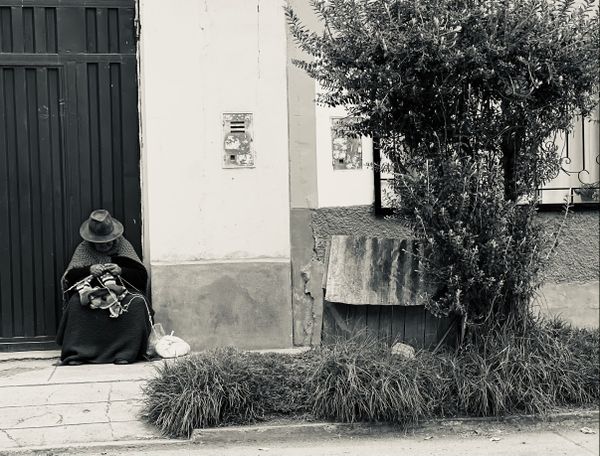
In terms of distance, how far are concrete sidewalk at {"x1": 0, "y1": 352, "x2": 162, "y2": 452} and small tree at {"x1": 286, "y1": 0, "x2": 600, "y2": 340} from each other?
233 centimetres

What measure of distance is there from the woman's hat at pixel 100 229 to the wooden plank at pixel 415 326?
112 inches

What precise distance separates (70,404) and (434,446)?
260 centimetres

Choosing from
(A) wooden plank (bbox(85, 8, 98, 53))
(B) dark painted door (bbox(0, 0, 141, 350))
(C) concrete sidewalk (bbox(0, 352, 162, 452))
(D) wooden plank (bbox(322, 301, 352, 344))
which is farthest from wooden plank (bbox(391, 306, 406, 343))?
(A) wooden plank (bbox(85, 8, 98, 53))

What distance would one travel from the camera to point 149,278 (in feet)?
26.6

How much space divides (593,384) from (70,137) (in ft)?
16.6

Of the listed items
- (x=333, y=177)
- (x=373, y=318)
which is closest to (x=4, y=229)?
(x=333, y=177)

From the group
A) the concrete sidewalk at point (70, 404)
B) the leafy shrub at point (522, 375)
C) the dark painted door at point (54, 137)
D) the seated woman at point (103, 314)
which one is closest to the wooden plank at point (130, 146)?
the dark painted door at point (54, 137)

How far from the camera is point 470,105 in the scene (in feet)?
20.2

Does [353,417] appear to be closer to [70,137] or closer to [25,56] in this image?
[70,137]

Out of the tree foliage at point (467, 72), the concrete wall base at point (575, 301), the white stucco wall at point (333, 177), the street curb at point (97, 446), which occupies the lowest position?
the street curb at point (97, 446)

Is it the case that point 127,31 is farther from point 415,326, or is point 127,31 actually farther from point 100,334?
point 415,326

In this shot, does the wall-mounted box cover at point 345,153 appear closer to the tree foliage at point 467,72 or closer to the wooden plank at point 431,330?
the tree foliage at point 467,72

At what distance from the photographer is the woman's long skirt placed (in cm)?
759

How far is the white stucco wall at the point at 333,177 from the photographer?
8.27 m
